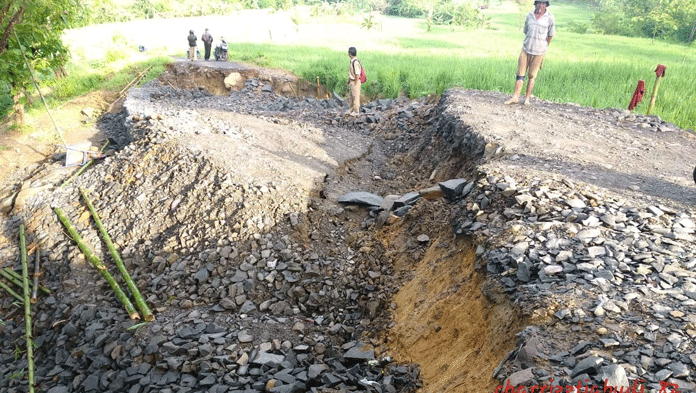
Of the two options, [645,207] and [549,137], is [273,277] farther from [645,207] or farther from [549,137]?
[549,137]

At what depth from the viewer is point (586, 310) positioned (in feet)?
9.43

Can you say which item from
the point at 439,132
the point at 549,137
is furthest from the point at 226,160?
the point at 549,137

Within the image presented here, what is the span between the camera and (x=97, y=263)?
18.4 ft

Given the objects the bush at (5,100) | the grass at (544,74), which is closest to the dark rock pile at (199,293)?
the bush at (5,100)

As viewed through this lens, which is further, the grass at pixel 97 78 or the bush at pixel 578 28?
the bush at pixel 578 28

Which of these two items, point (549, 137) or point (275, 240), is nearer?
point (275, 240)

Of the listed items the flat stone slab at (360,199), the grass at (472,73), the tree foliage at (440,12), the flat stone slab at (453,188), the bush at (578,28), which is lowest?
the flat stone slab at (360,199)

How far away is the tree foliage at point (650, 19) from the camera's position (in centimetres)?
2480

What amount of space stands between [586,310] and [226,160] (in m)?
5.07

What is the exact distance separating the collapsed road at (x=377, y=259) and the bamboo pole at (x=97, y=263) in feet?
0.39

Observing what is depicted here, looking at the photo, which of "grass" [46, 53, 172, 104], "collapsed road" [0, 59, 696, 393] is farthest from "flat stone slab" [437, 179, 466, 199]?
"grass" [46, 53, 172, 104]

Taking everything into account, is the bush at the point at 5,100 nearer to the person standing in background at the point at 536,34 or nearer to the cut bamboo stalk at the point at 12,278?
the cut bamboo stalk at the point at 12,278

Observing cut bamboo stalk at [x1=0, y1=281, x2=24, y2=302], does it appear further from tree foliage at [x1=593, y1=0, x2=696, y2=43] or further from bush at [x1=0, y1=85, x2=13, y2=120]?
tree foliage at [x1=593, y1=0, x2=696, y2=43]

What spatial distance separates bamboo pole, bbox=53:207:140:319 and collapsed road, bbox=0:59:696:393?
0.12 m
